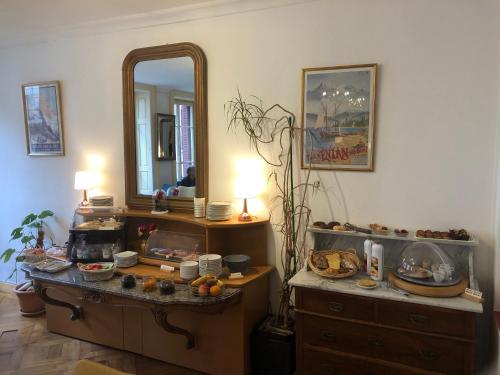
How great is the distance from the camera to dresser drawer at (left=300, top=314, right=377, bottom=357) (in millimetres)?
2088

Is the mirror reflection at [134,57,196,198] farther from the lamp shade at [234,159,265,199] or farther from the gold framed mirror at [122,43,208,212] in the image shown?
the lamp shade at [234,159,265,199]

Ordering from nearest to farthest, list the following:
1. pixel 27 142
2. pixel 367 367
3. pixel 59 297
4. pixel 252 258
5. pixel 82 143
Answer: pixel 367 367 < pixel 252 258 < pixel 59 297 < pixel 82 143 < pixel 27 142

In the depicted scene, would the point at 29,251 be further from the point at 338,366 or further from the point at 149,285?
the point at 338,366

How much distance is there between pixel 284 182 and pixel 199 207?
0.66 meters

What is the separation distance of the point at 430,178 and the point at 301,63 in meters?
1.10

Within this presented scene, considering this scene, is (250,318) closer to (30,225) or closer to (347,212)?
(347,212)

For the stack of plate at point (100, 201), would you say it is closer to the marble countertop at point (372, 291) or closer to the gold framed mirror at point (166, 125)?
the gold framed mirror at point (166, 125)

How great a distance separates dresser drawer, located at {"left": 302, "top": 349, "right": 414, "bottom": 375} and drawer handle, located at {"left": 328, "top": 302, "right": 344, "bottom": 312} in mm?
263

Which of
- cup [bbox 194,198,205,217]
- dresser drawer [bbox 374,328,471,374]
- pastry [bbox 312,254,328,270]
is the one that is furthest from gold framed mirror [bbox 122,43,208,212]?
dresser drawer [bbox 374,328,471,374]

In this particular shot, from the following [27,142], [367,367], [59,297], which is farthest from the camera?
[27,142]

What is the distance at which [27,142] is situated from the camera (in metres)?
3.78

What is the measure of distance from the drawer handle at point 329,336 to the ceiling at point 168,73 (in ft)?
6.29

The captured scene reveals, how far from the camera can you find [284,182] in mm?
2688

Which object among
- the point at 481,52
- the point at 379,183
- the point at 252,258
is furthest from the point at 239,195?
the point at 481,52
